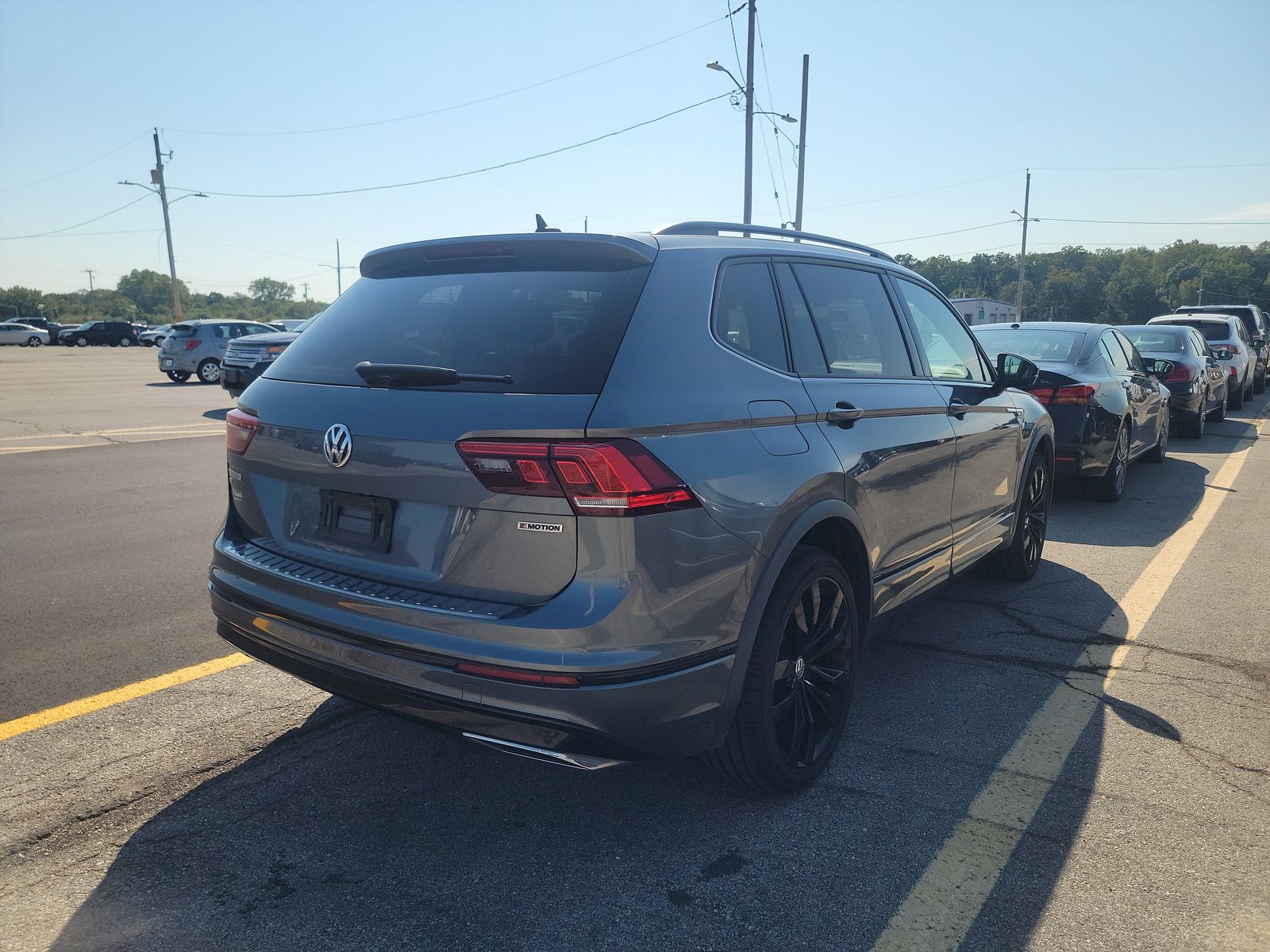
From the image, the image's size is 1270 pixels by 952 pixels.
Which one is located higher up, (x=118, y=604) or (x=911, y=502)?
(x=911, y=502)

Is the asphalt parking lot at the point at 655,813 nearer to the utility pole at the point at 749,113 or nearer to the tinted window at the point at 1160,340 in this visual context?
the tinted window at the point at 1160,340

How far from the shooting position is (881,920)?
8.04 feet

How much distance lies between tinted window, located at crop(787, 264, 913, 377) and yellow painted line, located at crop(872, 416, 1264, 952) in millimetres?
1514

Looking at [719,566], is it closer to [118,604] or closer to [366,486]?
[366,486]

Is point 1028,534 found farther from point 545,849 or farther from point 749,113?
point 749,113

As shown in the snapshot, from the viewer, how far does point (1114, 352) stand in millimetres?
8727

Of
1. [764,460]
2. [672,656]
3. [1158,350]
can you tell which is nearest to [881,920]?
[672,656]

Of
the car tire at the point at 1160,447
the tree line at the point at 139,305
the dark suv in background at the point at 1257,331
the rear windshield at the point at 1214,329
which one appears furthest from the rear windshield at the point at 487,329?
the tree line at the point at 139,305

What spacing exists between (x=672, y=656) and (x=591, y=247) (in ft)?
4.04

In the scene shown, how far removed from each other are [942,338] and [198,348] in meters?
23.7

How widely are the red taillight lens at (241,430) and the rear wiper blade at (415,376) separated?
0.51 meters

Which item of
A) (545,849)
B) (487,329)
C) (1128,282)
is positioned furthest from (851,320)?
(1128,282)

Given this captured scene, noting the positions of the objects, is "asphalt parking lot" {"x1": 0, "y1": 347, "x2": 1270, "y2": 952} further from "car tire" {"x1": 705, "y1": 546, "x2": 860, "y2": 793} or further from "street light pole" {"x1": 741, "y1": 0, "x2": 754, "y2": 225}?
"street light pole" {"x1": 741, "y1": 0, "x2": 754, "y2": 225}

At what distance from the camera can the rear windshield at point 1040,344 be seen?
26.9 feet
